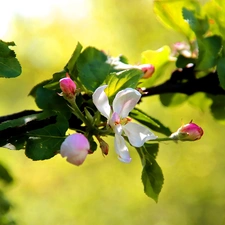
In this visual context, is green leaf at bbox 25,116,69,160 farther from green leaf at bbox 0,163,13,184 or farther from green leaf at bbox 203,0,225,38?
green leaf at bbox 0,163,13,184

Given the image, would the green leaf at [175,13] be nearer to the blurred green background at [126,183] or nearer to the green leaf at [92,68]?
the green leaf at [92,68]

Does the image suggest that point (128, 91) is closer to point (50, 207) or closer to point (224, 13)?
point (224, 13)

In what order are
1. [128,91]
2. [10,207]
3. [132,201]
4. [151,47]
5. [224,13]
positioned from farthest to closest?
1. [151,47]
2. [132,201]
3. [10,207]
4. [224,13]
5. [128,91]

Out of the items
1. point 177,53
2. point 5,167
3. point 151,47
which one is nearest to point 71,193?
point 151,47

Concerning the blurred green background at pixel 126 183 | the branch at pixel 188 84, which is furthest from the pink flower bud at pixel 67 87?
the blurred green background at pixel 126 183

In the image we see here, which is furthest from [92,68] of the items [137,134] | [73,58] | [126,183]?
[126,183]
